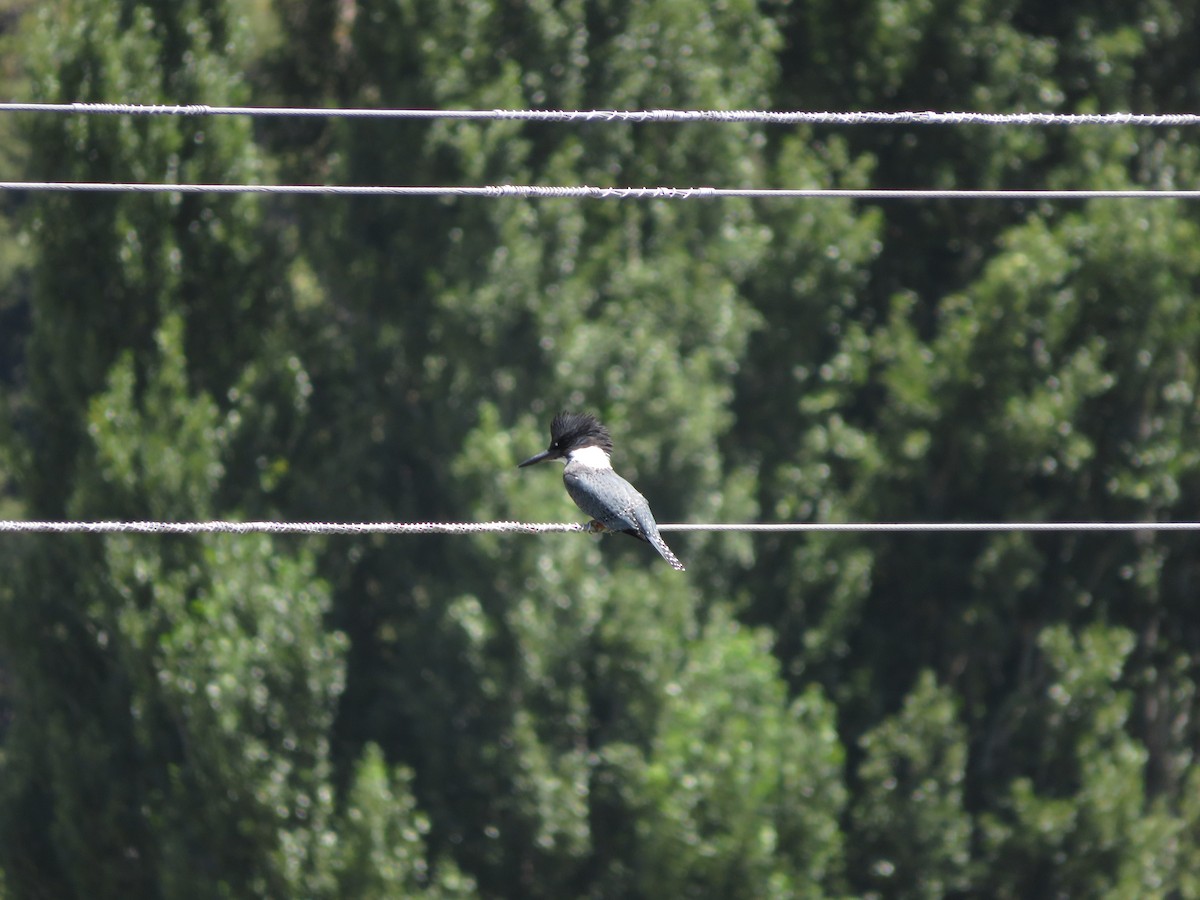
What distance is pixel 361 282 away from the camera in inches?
555

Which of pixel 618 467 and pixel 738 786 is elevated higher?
pixel 618 467

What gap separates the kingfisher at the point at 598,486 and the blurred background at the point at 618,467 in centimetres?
530

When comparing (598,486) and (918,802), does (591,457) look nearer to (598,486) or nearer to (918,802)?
(598,486)

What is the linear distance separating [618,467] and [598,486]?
650cm

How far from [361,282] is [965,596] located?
5.56m

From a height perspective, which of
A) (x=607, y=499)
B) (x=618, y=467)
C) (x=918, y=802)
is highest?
(x=607, y=499)

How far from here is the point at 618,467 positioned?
1339cm

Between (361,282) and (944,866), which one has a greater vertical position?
(361,282)

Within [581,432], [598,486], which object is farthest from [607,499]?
[581,432]

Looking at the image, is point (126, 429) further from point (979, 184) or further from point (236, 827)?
point (979, 184)

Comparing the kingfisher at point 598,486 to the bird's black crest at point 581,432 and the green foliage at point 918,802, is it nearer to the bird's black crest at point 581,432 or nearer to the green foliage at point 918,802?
the bird's black crest at point 581,432

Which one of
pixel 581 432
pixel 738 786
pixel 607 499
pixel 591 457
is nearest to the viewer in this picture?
pixel 607 499

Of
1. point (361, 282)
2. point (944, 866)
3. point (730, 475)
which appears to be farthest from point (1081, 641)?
point (361, 282)

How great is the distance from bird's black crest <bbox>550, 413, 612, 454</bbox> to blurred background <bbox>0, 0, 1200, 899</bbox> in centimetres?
525
